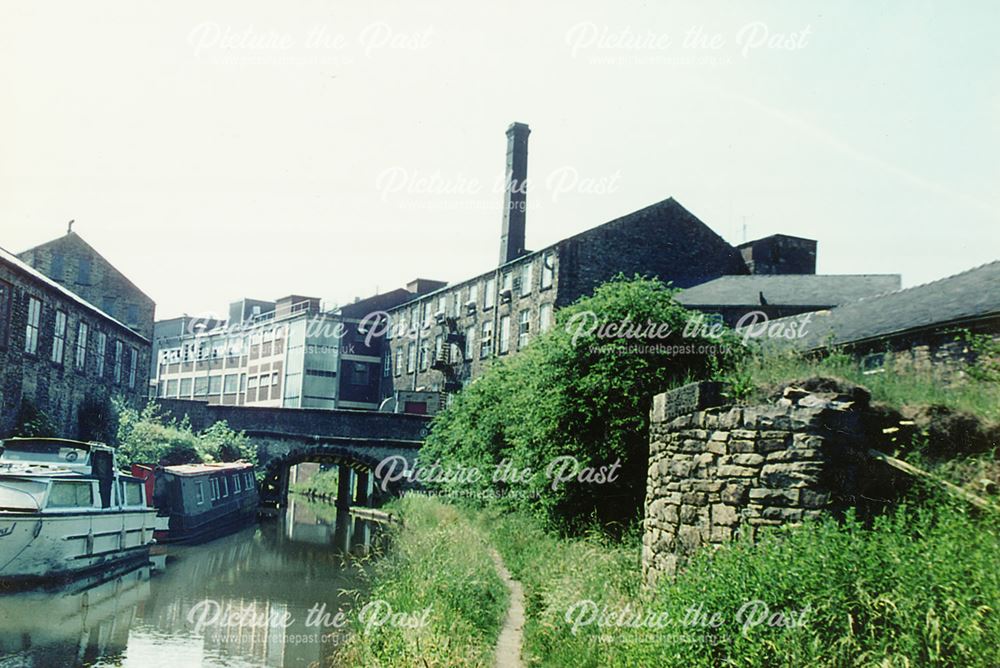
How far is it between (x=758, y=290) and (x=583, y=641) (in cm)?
2173

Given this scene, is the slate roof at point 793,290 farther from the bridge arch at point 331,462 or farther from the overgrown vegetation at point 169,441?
the overgrown vegetation at point 169,441

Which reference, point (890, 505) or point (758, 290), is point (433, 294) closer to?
point (758, 290)

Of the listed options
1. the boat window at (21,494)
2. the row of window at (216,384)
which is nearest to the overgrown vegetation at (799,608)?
the boat window at (21,494)

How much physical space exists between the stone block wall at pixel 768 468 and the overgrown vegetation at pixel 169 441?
22.3 meters

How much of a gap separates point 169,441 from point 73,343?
4717mm

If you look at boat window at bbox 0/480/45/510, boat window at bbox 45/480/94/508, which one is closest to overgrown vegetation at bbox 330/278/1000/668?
boat window at bbox 45/480/94/508

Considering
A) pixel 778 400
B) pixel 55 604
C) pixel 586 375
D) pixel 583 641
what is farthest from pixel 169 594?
pixel 778 400

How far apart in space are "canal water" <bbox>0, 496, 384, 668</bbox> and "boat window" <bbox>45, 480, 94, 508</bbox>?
1361mm

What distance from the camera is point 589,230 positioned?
99.8ft

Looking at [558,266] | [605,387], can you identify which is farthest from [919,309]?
[558,266]

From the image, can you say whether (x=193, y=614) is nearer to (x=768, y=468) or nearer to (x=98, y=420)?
(x=768, y=468)

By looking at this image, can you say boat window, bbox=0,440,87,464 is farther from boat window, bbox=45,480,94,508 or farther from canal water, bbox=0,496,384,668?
canal water, bbox=0,496,384,668

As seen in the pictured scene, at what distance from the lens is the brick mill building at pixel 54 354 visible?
2097 cm

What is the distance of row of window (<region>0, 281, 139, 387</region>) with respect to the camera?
820 inches
